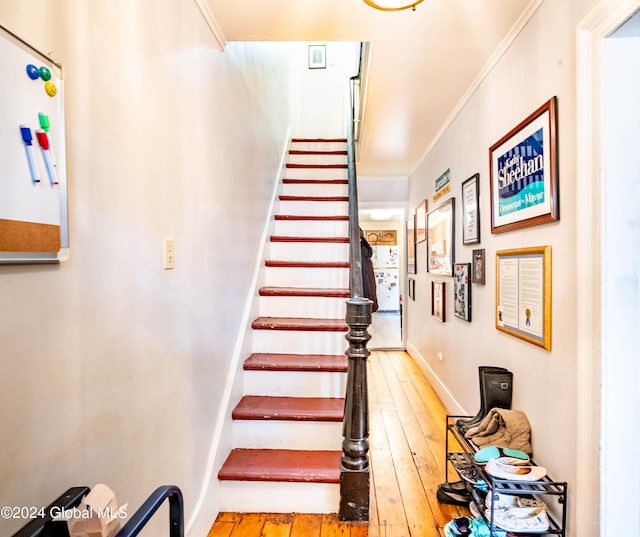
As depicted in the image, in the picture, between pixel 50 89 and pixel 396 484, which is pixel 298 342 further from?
pixel 50 89

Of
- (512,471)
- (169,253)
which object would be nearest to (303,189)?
(169,253)

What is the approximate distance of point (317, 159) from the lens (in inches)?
171

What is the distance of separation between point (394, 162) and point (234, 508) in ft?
12.6

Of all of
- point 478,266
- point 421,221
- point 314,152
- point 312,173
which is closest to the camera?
point 478,266

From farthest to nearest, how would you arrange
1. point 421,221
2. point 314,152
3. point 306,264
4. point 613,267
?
point 314,152 → point 421,221 → point 306,264 → point 613,267

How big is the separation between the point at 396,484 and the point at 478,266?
4.56ft

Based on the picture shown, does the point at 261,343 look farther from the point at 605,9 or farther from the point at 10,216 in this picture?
the point at 605,9


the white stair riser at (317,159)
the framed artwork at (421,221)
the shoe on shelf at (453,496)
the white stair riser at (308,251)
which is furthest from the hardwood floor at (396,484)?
the white stair riser at (317,159)

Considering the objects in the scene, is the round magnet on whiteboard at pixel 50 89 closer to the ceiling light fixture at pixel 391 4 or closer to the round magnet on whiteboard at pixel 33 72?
the round magnet on whiteboard at pixel 33 72

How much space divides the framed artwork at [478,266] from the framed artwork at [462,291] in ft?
0.36

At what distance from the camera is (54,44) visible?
77 cm

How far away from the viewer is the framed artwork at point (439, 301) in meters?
3.25

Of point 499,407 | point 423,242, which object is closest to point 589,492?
point 499,407

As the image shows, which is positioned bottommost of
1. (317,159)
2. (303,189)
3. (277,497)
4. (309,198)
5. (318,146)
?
(277,497)
